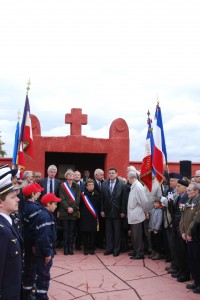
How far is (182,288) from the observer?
5.29m

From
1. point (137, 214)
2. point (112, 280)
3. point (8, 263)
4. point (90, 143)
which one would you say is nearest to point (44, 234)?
point (112, 280)

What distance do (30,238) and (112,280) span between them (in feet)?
5.49

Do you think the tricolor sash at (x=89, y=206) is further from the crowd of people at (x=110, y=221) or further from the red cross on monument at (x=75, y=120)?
the red cross on monument at (x=75, y=120)

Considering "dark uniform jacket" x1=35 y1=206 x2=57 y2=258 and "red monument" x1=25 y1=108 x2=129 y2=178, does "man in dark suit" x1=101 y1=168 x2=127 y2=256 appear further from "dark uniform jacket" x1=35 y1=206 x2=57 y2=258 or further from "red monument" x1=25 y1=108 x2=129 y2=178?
"red monument" x1=25 y1=108 x2=129 y2=178

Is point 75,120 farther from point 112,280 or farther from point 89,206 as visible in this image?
point 112,280

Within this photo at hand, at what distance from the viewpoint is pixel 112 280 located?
5.67 meters

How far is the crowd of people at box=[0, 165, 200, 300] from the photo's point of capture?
4.76m

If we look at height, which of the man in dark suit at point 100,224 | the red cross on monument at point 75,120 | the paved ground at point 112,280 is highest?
the red cross on monument at point 75,120

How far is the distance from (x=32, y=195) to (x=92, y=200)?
128 inches

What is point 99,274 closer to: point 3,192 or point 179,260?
point 179,260

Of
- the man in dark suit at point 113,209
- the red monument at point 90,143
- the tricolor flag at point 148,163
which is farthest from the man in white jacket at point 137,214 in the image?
the red monument at point 90,143

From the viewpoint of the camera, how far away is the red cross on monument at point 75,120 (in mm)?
11703

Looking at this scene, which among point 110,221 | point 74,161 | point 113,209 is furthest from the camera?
point 74,161

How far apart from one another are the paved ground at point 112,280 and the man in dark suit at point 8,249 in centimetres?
248
